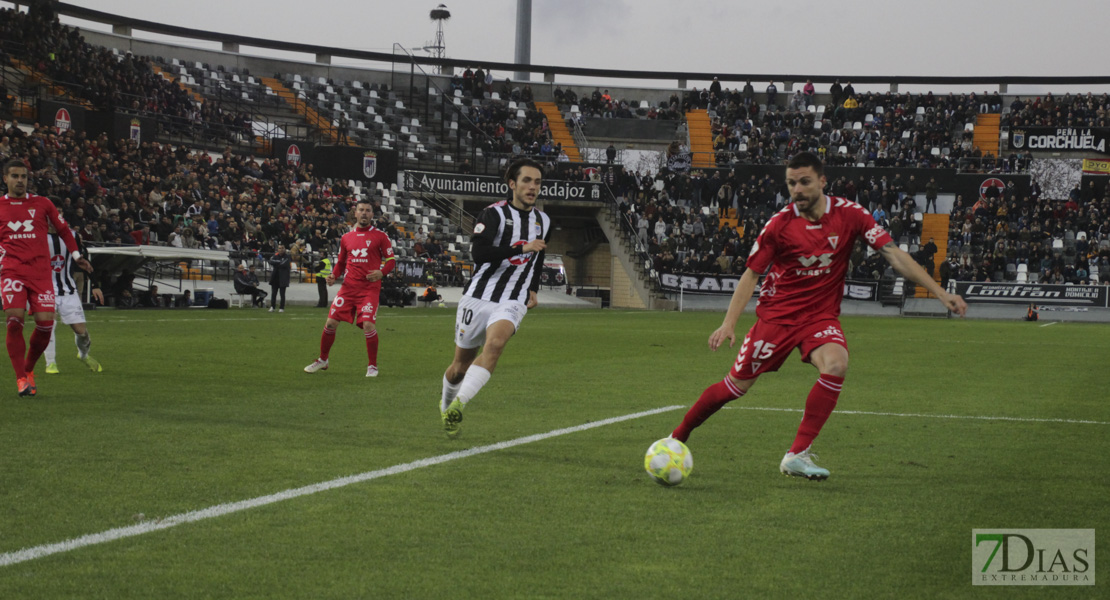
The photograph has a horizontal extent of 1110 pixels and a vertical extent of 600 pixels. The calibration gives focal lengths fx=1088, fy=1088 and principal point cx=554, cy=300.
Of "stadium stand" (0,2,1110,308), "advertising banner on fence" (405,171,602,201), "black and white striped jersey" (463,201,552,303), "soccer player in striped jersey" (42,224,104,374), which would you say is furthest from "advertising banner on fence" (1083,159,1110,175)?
"black and white striped jersey" (463,201,552,303)

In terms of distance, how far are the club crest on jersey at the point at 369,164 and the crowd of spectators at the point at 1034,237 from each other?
25.0 meters

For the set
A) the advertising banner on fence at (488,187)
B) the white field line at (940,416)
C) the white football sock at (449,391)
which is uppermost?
the advertising banner on fence at (488,187)

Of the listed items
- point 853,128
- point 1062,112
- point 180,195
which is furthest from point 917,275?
point 1062,112

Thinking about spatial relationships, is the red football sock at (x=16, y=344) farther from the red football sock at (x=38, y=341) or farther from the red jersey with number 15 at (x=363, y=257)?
the red jersey with number 15 at (x=363, y=257)

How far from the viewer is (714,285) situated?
44906 mm

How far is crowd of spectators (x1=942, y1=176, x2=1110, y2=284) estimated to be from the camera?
4406 centimetres

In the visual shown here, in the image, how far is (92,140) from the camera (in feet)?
123

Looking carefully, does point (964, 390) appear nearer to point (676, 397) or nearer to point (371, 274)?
point (676, 397)

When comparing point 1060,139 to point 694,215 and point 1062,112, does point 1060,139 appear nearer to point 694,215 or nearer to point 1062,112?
point 1062,112

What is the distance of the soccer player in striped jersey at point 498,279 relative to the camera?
329 inches

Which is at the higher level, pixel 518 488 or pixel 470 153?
pixel 470 153

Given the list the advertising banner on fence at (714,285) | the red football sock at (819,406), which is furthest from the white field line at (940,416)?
the advertising banner on fence at (714,285)

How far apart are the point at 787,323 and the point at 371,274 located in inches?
320

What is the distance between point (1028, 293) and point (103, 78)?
36.9 meters
